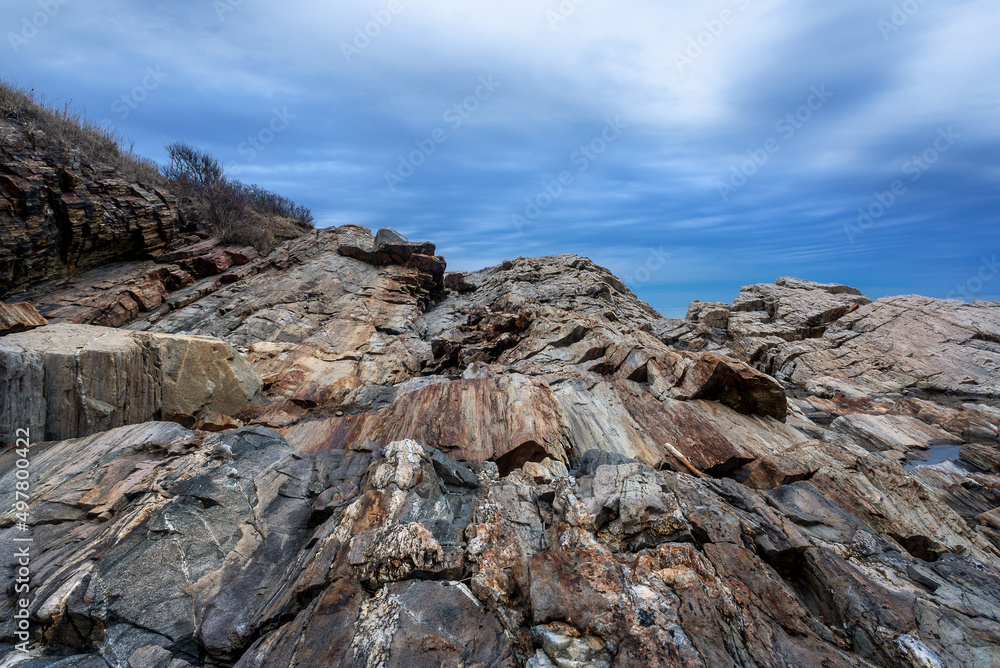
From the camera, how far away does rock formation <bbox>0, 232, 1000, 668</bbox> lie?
215 inches

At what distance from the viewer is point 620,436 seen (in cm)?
1111

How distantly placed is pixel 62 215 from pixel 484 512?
24.7 metres

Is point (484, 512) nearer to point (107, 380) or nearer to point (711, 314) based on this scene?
point (107, 380)

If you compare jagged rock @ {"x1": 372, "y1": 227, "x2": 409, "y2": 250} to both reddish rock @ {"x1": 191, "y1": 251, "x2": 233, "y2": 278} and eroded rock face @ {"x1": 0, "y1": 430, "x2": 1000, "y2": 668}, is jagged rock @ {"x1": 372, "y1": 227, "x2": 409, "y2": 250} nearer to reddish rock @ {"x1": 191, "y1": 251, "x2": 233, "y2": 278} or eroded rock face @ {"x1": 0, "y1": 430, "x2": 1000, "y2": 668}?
reddish rock @ {"x1": 191, "y1": 251, "x2": 233, "y2": 278}

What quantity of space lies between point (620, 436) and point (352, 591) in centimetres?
791

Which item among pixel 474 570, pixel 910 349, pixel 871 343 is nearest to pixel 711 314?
pixel 871 343

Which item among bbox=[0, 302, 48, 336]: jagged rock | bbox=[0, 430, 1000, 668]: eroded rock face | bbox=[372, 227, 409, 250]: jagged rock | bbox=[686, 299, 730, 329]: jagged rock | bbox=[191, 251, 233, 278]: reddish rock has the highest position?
bbox=[372, 227, 409, 250]: jagged rock

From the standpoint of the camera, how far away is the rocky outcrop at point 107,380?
8.87 metres

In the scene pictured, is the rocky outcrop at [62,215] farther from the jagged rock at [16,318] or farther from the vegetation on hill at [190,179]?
the jagged rock at [16,318]

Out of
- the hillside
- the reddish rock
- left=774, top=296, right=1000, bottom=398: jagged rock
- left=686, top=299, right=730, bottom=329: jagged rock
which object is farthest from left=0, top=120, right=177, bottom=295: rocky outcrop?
left=774, top=296, right=1000, bottom=398: jagged rock

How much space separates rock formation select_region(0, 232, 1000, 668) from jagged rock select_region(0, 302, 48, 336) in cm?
73

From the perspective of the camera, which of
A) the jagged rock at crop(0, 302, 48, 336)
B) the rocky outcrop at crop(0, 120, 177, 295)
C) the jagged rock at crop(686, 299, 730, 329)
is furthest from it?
the jagged rock at crop(686, 299, 730, 329)

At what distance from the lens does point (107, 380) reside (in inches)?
389

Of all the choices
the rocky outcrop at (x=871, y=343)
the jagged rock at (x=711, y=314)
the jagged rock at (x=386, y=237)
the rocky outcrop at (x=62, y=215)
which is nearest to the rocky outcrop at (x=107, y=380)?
the rocky outcrop at (x=62, y=215)
